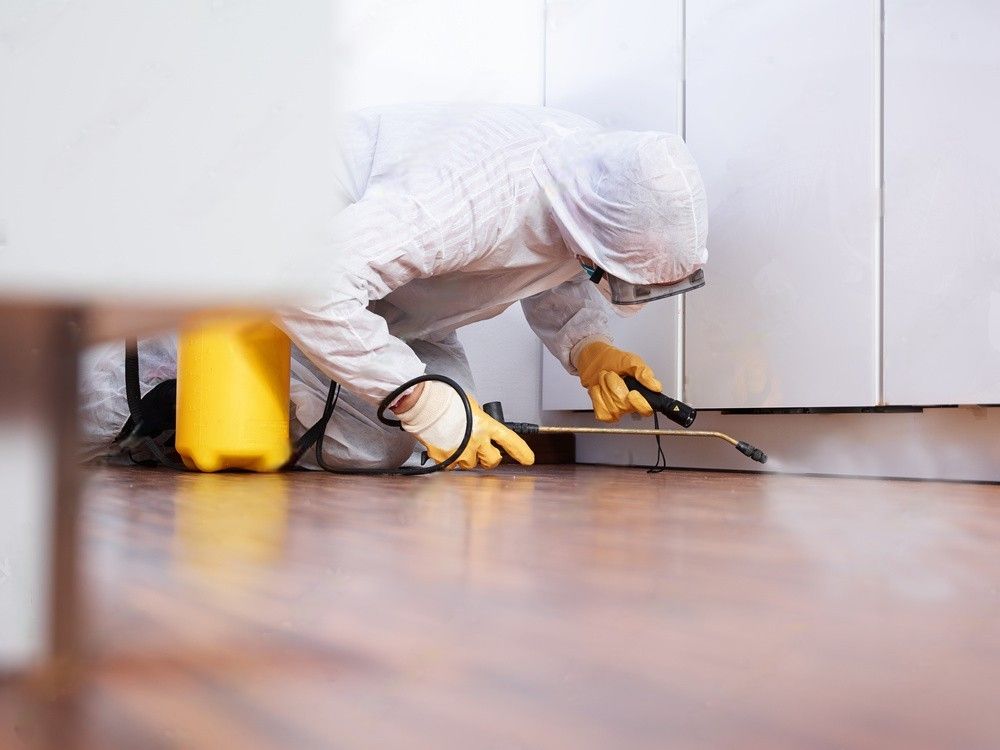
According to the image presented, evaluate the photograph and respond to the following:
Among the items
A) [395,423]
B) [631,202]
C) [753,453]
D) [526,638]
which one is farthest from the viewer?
[753,453]

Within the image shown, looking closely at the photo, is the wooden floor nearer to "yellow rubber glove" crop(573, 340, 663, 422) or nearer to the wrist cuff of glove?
"yellow rubber glove" crop(573, 340, 663, 422)

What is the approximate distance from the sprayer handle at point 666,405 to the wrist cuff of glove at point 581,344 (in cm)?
14

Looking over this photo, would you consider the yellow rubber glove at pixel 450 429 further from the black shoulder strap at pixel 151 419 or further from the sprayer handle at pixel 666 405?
the black shoulder strap at pixel 151 419

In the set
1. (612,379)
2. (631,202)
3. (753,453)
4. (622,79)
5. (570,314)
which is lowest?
(753,453)

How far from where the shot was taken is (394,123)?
180 centimetres

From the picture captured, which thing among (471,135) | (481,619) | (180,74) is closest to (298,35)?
(180,74)

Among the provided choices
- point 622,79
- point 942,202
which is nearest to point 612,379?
point 942,202

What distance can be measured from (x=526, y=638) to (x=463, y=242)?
1254 mm

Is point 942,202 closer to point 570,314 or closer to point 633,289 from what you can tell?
point 633,289

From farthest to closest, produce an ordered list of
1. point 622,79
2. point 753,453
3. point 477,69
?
point 477,69, point 622,79, point 753,453

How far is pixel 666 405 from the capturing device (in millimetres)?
1830

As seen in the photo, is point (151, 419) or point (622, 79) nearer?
point (151, 419)

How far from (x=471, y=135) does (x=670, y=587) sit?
127 cm

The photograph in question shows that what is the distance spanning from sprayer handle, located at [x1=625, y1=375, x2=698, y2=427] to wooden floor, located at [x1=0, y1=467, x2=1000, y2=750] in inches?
36.1
